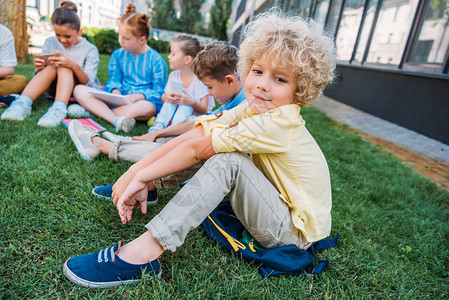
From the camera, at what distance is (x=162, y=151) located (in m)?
1.40

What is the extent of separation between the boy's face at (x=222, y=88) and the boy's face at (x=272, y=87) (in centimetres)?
68

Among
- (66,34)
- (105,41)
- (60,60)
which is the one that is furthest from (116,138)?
(105,41)

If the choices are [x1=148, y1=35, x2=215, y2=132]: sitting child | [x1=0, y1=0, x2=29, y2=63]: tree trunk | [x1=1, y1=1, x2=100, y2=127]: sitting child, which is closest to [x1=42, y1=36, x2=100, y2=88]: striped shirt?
[x1=1, y1=1, x2=100, y2=127]: sitting child

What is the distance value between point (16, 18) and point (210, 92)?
555cm

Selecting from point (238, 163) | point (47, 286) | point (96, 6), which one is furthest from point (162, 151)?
point (96, 6)

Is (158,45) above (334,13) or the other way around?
the other way around

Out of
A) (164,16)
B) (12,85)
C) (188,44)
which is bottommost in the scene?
(12,85)

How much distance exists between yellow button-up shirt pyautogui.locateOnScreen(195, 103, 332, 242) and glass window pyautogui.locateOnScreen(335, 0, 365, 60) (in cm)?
716

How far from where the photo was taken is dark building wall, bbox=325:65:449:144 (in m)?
4.39

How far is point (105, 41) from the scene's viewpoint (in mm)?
12945

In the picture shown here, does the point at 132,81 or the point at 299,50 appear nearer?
the point at 299,50

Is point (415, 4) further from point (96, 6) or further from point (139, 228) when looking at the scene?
point (96, 6)

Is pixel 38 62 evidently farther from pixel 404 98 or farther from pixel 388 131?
pixel 404 98


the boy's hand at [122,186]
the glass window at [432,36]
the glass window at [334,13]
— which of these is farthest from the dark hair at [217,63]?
the glass window at [334,13]
